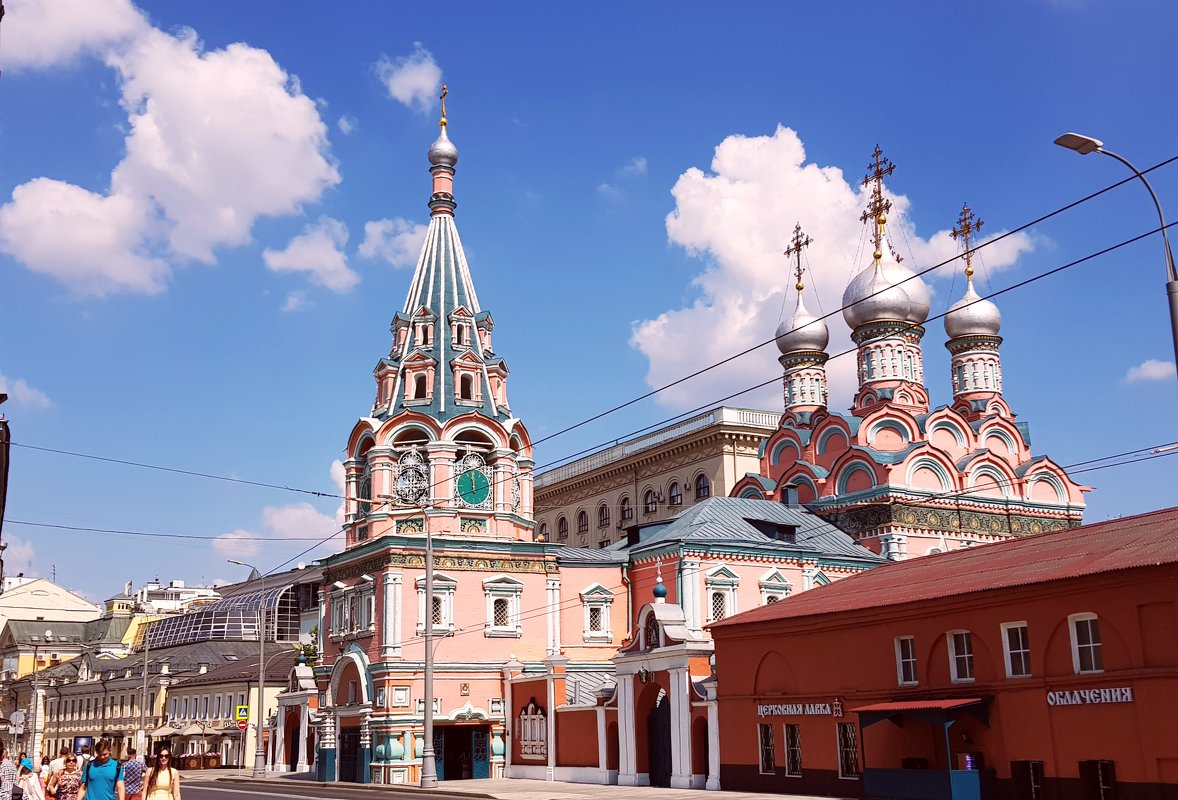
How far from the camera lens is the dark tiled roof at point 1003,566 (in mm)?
22906

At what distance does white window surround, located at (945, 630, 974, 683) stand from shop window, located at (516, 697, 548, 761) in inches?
619

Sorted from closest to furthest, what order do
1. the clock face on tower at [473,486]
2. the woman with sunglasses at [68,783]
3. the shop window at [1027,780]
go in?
→ the woman with sunglasses at [68,783], the shop window at [1027,780], the clock face on tower at [473,486]

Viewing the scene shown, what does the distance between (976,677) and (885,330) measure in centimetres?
2921

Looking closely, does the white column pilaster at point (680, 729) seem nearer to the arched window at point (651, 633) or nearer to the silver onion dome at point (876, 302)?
the arched window at point (651, 633)

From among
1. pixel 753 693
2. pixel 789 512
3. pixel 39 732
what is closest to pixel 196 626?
pixel 39 732

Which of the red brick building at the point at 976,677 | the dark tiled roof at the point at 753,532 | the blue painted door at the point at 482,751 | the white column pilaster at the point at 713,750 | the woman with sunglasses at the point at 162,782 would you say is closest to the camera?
the woman with sunglasses at the point at 162,782

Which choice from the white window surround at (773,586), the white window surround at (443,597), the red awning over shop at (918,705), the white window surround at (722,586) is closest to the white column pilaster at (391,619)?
the white window surround at (443,597)

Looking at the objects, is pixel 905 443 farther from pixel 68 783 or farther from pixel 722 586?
pixel 68 783

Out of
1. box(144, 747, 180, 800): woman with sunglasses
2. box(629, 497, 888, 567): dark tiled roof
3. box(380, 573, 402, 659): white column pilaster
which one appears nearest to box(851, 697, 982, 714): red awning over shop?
box(144, 747, 180, 800): woman with sunglasses

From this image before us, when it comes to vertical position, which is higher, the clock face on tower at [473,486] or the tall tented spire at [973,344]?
the tall tented spire at [973,344]

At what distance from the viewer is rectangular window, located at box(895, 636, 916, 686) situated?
2617cm

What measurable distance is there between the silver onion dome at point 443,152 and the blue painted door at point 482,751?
20459mm

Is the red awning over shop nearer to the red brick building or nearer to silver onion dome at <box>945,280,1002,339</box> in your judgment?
the red brick building

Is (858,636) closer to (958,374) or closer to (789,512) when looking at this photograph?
(789,512)
